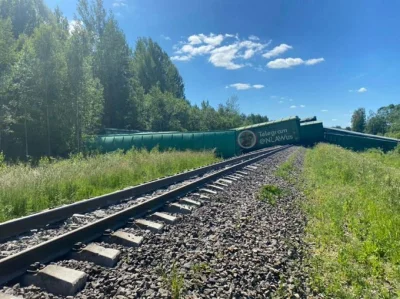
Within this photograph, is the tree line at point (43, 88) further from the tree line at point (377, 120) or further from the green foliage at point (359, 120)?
the green foliage at point (359, 120)

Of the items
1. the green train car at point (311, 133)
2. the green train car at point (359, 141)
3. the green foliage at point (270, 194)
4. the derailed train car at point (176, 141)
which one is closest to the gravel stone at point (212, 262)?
the green foliage at point (270, 194)

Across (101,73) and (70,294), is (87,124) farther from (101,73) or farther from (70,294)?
(70,294)

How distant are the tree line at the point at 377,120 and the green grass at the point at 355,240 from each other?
390ft

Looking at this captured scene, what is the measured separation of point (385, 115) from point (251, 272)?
14617cm

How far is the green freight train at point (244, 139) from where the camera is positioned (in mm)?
22156

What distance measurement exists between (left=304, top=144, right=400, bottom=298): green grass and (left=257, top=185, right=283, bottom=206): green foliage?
82 centimetres

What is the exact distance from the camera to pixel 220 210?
622cm

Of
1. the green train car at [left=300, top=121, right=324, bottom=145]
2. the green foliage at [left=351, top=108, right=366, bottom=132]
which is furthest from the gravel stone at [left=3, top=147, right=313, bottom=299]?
the green foliage at [left=351, top=108, right=366, bottom=132]

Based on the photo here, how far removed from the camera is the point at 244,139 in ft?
93.4

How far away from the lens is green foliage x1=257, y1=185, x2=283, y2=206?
7.45 m

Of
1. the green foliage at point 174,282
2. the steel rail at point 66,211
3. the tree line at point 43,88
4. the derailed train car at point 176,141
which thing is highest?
the tree line at point 43,88

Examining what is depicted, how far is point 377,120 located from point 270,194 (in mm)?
131022

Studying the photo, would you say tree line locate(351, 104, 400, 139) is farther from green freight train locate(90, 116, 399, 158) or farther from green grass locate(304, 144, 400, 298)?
green grass locate(304, 144, 400, 298)

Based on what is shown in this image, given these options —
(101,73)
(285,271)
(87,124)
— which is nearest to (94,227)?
(285,271)
